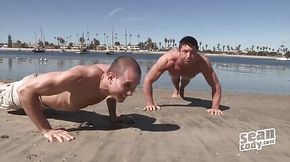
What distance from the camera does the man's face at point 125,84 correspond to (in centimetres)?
568

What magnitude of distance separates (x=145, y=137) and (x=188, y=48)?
10.6 feet

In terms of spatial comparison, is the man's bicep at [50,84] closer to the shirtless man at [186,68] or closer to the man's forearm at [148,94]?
the shirtless man at [186,68]

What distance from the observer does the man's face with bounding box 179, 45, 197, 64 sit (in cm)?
906

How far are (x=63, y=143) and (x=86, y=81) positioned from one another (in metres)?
0.93

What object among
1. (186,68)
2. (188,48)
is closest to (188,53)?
(188,48)

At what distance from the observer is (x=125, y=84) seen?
572cm

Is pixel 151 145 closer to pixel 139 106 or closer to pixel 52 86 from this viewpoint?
pixel 52 86

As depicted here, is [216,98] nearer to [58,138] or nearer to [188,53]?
[188,53]

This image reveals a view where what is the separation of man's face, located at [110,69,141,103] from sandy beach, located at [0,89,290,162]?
0.71 metres

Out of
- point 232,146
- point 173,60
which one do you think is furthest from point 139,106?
point 232,146

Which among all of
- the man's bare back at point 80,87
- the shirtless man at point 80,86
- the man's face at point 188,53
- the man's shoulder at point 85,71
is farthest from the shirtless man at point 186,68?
the man's shoulder at point 85,71

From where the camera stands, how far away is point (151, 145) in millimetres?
5891

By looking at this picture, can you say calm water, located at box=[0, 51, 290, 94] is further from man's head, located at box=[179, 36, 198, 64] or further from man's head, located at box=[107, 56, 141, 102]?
man's head, located at box=[107, 56, 141, 102]

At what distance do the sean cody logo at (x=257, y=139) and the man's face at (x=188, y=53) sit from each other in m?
2.39
